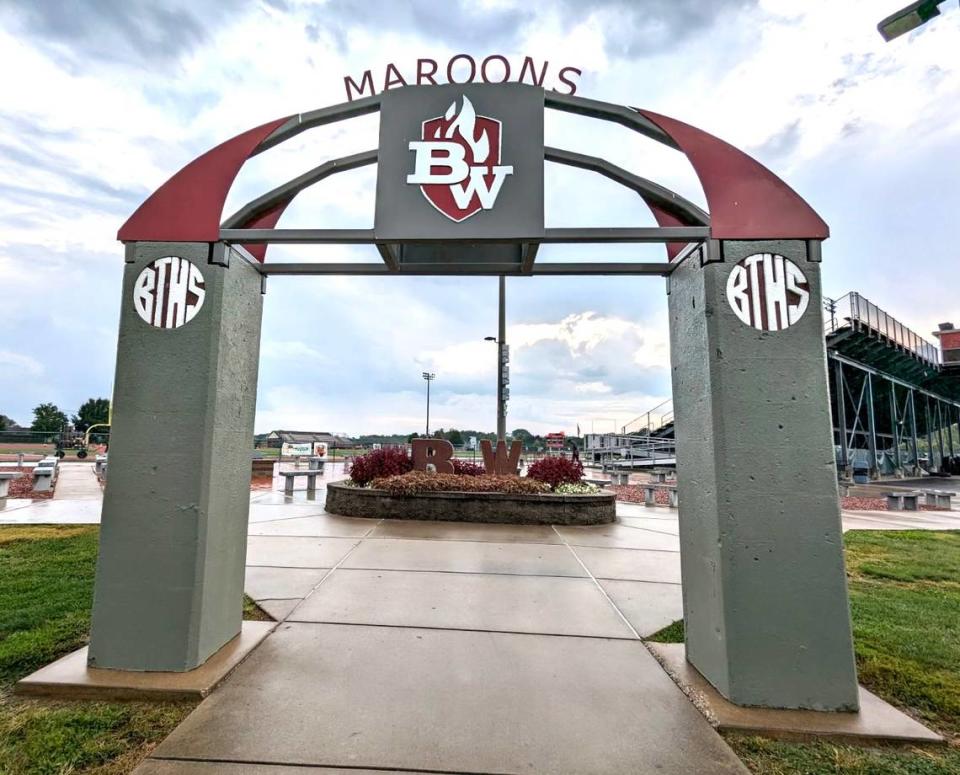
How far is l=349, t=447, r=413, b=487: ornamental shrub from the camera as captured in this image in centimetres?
1073

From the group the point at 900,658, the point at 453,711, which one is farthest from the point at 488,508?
the point at 453,711

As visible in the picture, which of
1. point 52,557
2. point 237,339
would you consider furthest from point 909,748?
point 52,557

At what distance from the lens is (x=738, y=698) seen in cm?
304

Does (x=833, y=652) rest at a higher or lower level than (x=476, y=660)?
higher

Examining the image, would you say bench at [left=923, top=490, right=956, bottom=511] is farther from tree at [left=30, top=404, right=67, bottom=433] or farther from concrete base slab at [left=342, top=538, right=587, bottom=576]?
tree at [left=30, top=404, right=67, bottom=433]

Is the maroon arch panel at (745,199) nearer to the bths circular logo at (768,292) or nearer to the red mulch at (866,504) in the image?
the bths circular logo at (768,292)

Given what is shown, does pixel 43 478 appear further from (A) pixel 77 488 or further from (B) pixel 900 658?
(B) pixel 900 658

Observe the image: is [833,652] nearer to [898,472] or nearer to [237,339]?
[237,339]

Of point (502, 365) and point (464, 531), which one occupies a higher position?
point (502, 365)

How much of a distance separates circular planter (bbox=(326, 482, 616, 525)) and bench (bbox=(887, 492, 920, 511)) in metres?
10.7

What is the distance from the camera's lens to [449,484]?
32.6 ft

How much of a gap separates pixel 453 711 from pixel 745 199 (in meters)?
3.77

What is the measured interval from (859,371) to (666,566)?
29.4 meters

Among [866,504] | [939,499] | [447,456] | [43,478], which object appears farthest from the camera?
[939,499]
